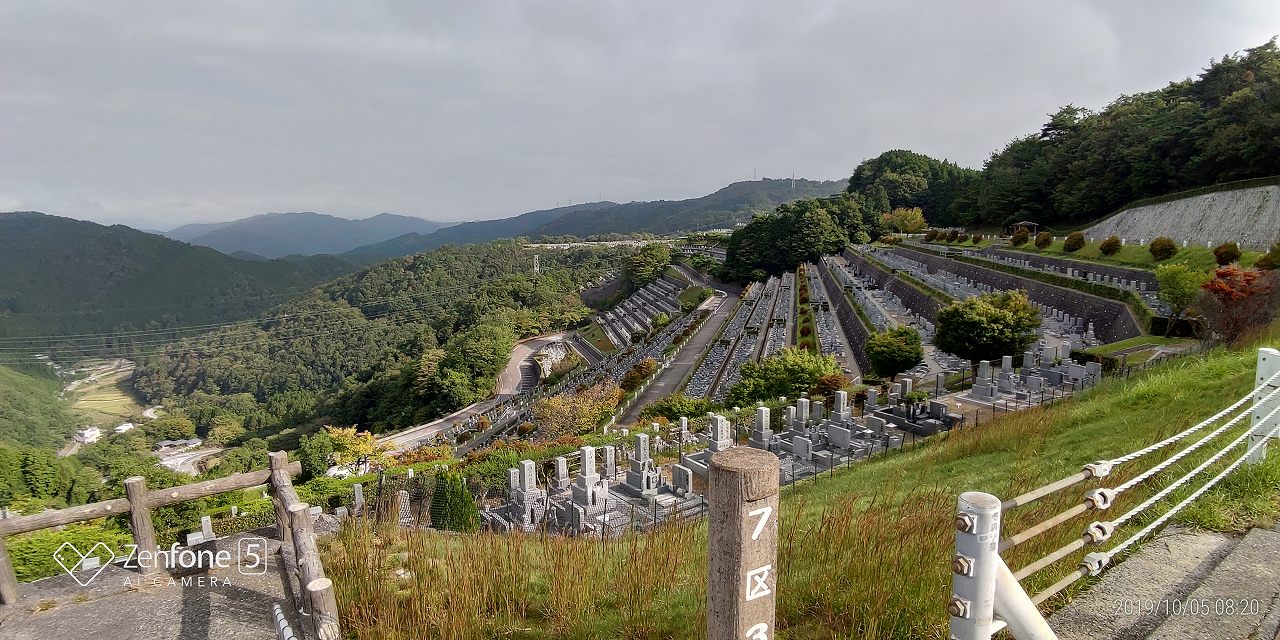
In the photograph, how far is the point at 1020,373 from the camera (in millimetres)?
14984

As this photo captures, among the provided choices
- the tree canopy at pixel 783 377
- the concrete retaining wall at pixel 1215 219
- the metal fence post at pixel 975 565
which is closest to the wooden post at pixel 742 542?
the metal fence post at pixel 975 565

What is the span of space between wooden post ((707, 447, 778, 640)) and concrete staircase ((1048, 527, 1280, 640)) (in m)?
1.55

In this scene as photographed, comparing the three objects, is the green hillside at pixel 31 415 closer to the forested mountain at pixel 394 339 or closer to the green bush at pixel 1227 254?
the forested mountain at pixel 394 339

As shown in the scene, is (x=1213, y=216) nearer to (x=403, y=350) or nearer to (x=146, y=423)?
(x=403, y=350)

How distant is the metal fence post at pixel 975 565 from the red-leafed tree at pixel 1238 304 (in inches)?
496

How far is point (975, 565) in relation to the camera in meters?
1.79

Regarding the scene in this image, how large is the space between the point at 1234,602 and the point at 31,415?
88457 mm

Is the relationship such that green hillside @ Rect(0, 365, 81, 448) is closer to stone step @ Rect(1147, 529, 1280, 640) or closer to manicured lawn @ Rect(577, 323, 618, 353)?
manicured lawn @ Rect(577, 323, 618, 353)

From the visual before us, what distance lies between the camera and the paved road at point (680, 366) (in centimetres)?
2849

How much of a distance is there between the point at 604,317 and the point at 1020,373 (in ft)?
185

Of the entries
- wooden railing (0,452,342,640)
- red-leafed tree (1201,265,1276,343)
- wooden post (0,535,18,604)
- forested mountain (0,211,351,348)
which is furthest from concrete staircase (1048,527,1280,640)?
forested mountain (0,211,351,348)

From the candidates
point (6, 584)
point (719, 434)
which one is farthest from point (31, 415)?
point (6, 584)

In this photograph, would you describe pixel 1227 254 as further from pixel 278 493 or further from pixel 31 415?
pixel 31 415

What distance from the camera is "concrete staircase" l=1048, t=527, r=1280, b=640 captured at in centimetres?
247
